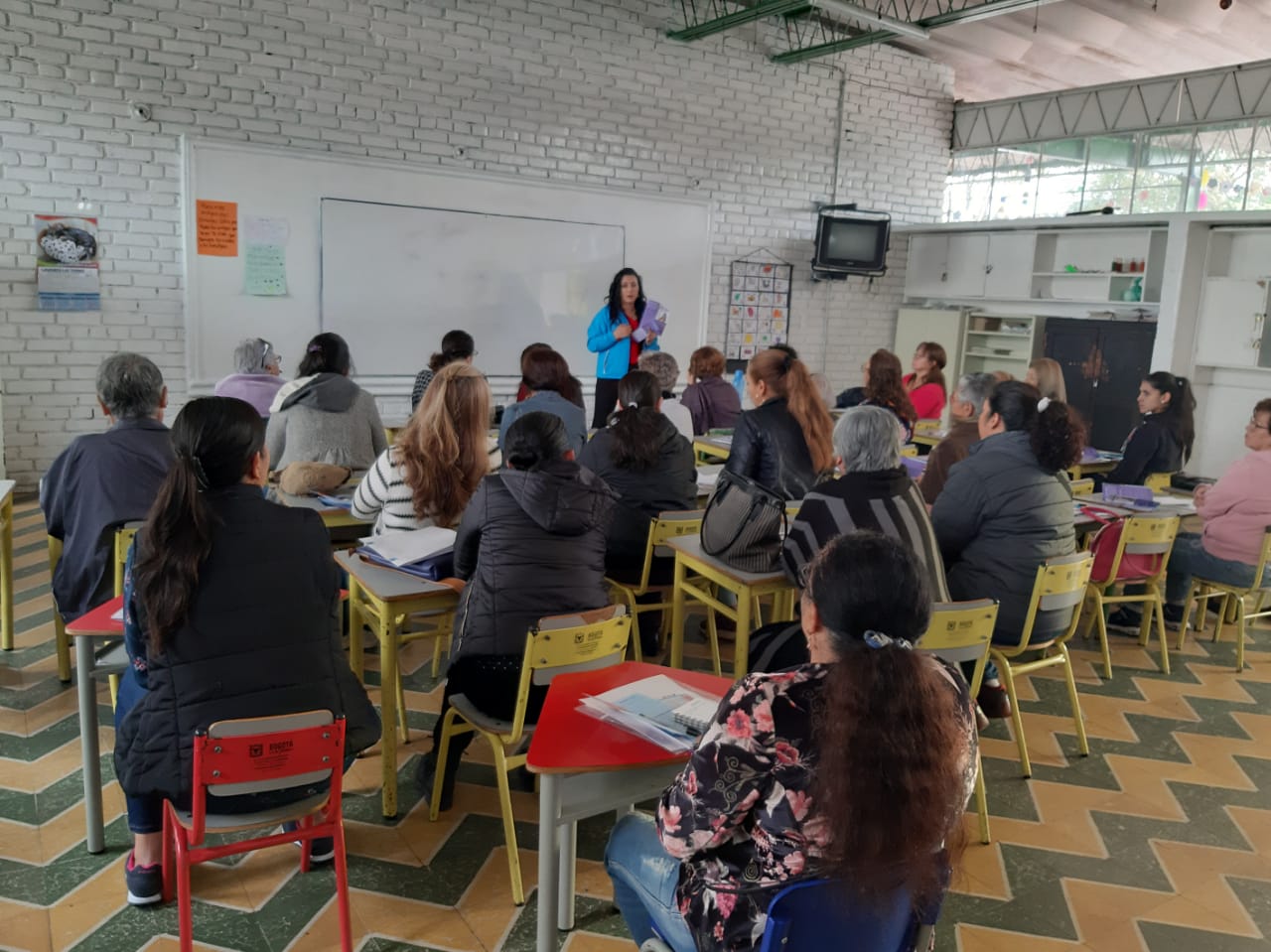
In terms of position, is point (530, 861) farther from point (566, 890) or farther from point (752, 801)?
point (752, 801)

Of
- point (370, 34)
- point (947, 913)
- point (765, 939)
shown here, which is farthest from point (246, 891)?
point (370, 34)

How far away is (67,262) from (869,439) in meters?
5.62

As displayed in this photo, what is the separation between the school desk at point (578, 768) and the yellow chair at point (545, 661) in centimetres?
22

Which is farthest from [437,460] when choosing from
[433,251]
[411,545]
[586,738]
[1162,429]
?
[433,251]

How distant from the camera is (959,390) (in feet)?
15.5

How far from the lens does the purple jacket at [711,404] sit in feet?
19.9


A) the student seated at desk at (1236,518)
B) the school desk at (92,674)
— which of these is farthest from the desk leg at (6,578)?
the student seated at desk at (1236,518)

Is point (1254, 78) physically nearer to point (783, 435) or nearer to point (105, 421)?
point (783, 435)

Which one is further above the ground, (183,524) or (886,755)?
(183,524)

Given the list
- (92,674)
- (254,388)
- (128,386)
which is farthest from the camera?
(254,388)

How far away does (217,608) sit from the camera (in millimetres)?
1973

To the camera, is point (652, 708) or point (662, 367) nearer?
point (652, 708)

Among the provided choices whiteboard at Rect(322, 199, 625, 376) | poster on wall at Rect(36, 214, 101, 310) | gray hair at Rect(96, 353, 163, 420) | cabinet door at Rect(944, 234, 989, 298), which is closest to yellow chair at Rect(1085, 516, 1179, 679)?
gray hair at Rect(96, 353, 163, 420)

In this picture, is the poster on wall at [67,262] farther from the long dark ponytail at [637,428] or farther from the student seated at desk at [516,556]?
the student seated at desk at [516,556]
